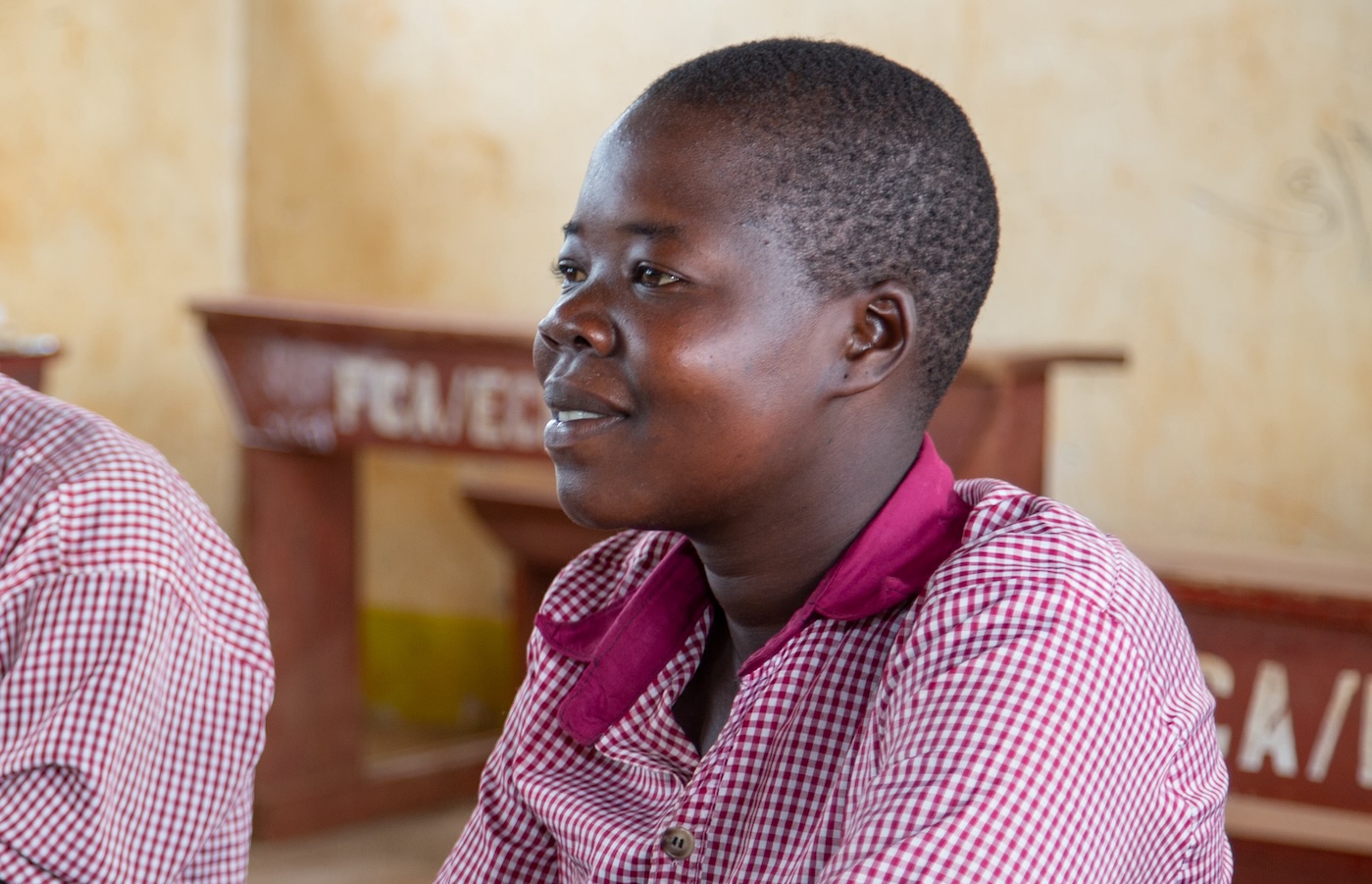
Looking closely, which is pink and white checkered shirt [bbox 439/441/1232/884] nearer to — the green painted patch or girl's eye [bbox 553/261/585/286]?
girl's eye [bbox 553/261/585/286]

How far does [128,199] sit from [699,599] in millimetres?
3635

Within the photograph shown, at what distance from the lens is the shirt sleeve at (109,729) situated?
1.11m

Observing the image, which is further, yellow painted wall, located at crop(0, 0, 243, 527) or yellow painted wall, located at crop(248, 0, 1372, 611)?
yellow painted wall, located at crop(0, 0, 243, 527)

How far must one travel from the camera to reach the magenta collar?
3.27 feet

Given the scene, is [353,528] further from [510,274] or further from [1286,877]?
[1286,877]

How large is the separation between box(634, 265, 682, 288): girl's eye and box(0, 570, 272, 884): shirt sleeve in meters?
0.43

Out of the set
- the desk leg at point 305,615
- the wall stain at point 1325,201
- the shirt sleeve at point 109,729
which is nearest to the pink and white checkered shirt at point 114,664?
the shirt sleeve at point 109,729

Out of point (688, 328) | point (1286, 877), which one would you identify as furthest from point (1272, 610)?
point (688, 328)

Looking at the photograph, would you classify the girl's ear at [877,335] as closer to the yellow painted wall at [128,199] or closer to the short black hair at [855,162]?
the short black hair at [855,162]


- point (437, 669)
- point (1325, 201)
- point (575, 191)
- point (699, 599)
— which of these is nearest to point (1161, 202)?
point (1325, 201)

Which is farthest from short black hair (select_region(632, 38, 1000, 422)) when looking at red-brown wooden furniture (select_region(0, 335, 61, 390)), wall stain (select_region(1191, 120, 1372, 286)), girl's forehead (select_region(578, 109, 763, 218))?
wall stain (select_region(1191, 120, 1372, 286))

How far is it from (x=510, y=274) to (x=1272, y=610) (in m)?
2.43

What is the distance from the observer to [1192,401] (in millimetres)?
3529

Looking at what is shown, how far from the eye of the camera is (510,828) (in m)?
1.16
